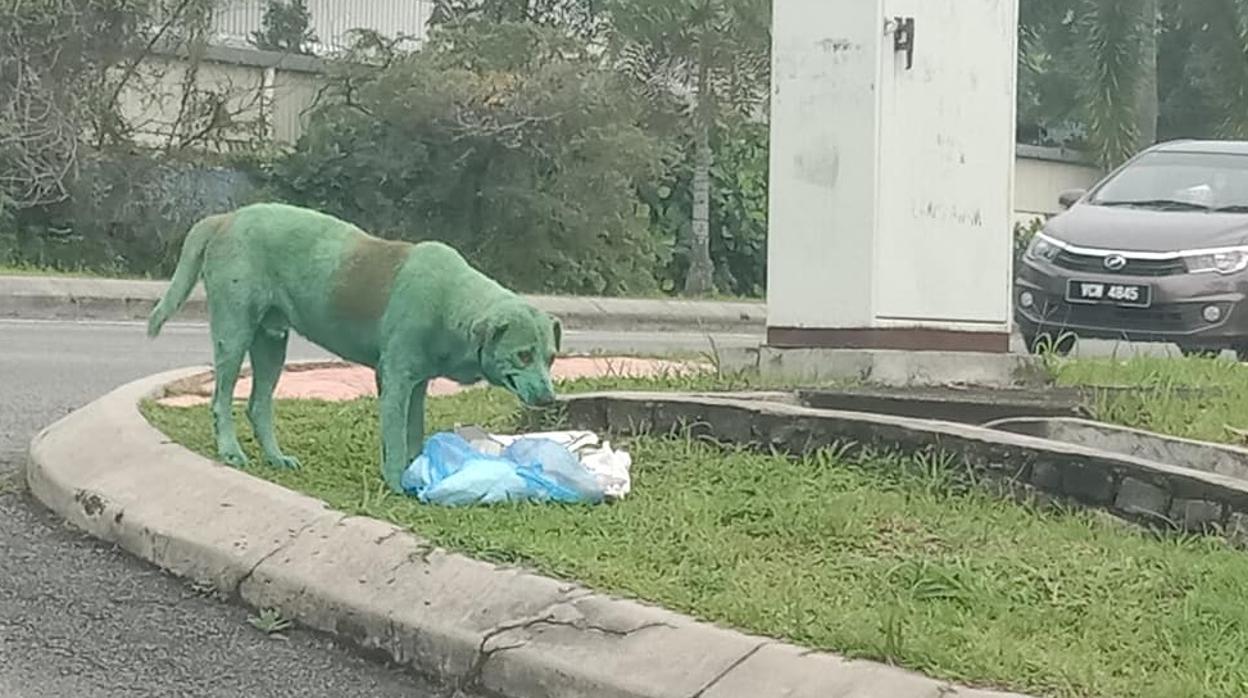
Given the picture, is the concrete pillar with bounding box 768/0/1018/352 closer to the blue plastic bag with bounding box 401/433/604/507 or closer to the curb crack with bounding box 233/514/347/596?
the blue plastic bag with bounding box 401/433/604/507

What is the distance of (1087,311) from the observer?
417 inches

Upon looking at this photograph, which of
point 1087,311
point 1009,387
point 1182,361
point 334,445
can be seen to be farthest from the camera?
point 1087,311

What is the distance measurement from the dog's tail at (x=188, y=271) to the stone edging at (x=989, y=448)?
146 centimetres

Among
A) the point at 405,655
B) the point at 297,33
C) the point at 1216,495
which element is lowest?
the point at 405,655

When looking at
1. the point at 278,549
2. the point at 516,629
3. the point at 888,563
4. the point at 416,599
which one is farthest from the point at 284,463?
the point at 888,563

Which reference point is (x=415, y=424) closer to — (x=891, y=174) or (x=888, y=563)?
(x=888, y=563)

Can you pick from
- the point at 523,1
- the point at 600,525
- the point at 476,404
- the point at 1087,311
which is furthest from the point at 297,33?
the point at 600,525

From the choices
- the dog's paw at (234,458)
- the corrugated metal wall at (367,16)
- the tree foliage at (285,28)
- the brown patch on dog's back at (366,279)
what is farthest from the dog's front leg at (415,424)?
the corrugated metal wall at (367,16)

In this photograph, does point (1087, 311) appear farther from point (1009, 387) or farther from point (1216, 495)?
point (1216, 495)

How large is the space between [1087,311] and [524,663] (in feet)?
23.9

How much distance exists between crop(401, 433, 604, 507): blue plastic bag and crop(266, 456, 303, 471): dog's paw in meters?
0.55

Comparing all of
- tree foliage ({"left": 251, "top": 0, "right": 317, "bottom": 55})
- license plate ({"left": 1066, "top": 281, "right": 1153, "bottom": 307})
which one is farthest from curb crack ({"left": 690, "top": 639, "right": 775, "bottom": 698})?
tree foliage ({"left": 251, "top": 0, "right": 317, "bottom": 55})

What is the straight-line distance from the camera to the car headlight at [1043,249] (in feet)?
35.7

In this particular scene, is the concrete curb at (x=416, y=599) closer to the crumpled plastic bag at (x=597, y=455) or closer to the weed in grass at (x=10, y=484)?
the weed in grass at (x=10, y=484)
